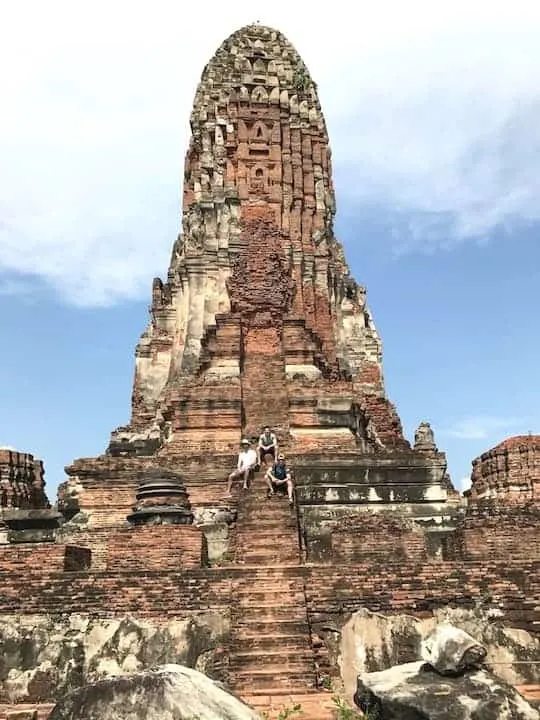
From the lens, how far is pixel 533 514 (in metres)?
12.1

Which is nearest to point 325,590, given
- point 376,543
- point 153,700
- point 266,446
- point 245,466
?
point 376,543

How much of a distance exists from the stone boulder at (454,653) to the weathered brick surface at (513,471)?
10119 millimetres

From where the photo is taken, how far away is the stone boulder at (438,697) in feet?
19.4

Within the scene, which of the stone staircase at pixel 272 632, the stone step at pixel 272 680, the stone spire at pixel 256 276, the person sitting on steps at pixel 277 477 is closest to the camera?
the stone staircase at pixel 272 632

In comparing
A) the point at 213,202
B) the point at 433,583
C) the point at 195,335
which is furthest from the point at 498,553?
the point at 213,202

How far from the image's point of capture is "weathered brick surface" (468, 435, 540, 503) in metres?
16.4

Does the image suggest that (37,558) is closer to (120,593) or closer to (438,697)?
(120,593)

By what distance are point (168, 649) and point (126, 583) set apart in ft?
3.10

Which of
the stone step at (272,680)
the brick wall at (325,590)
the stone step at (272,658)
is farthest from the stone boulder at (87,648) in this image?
the stone step at (272,680)

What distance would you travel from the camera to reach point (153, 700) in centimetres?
532

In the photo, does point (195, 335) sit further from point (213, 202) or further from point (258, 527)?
point (258, 527)

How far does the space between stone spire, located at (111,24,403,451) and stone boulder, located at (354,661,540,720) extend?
1057 centimetres

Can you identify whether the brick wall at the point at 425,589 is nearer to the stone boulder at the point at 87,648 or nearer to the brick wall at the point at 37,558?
the stone boulder at the point at 87,648

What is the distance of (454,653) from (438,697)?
45 centimetres
